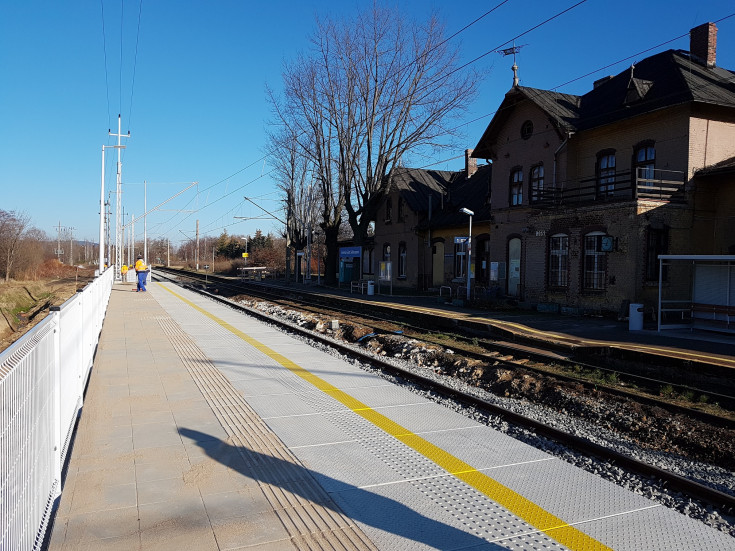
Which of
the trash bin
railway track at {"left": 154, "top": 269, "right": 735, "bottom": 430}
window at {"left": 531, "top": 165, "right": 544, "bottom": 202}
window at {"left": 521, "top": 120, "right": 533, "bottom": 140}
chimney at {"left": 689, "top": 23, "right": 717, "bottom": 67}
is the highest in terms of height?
chimney at {"left": 689, "top": 23, "right": 717, "bottom": 67}

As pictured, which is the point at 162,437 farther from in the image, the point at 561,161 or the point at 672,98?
the point at 561,161

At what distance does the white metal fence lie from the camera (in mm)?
3070

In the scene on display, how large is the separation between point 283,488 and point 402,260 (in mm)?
35898

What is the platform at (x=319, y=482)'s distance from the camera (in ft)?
13.2

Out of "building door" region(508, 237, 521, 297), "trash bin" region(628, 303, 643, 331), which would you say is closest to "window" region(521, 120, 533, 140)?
"building door" region(508, 237, 521, 297)

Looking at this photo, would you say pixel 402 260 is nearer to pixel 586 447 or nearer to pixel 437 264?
pixel 437 264

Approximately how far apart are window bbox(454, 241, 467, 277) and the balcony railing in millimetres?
7502

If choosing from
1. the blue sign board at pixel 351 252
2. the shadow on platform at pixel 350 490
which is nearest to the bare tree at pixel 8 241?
the blue sign board at pixel 351 252

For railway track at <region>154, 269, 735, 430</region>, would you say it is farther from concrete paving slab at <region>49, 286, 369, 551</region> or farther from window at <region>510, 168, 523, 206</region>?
window at <region>510, 168, 523, 206</region>

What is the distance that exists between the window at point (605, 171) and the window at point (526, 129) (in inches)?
Answer: 176

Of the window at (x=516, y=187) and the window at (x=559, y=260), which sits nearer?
the window at (x=559, y=260)

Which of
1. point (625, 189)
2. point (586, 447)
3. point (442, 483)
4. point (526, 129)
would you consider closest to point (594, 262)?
point (625, 189)

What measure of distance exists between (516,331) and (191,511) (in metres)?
13.9

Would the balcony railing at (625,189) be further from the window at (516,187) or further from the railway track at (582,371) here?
the railway track at (582,371)
